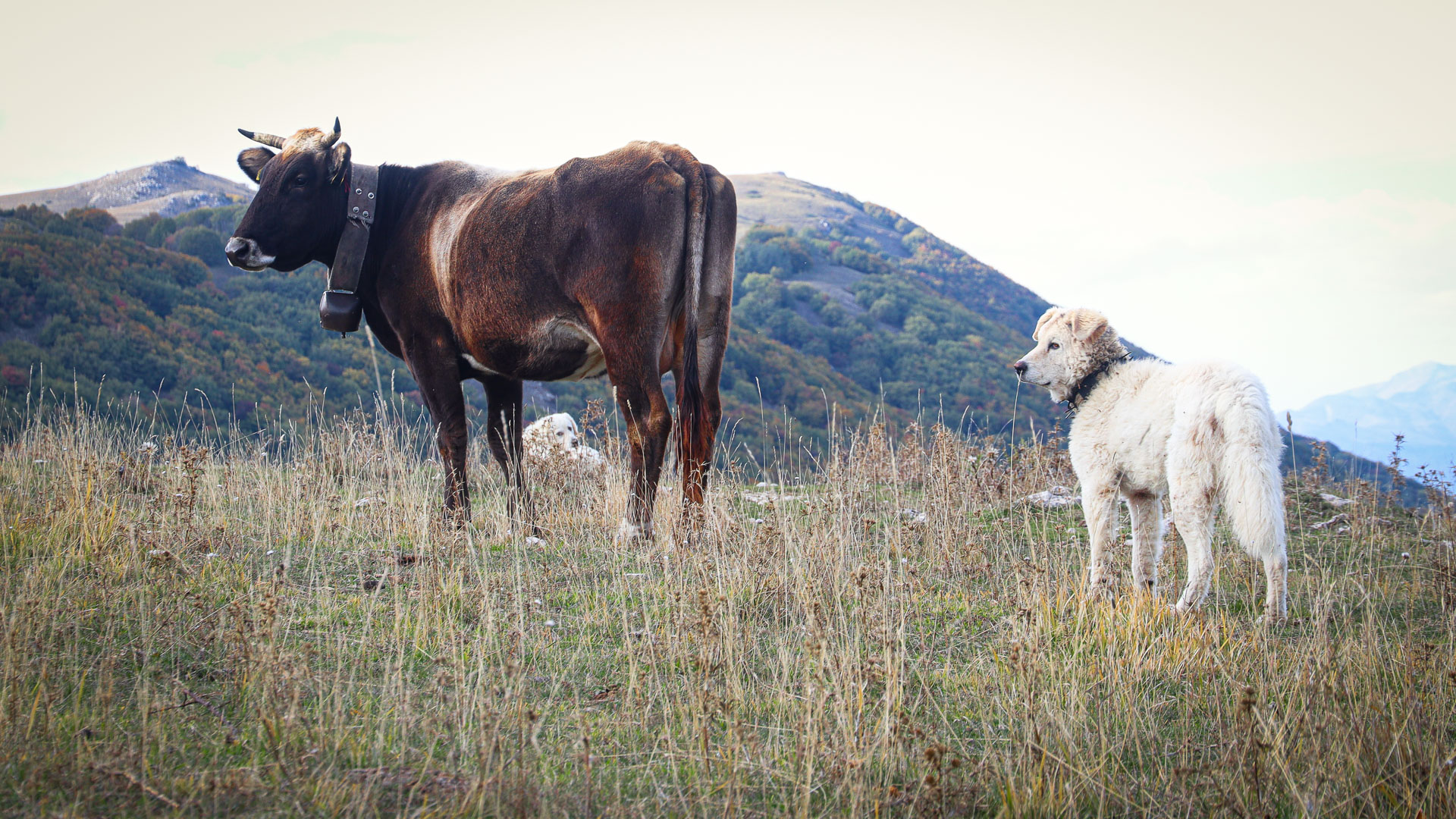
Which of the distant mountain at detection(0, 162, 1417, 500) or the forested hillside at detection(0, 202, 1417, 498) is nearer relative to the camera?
the forested hillside at detection(0, 202, 1417, 498)

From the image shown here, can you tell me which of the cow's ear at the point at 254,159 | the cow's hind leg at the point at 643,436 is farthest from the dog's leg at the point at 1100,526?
the cow's ear at the point at 254,159

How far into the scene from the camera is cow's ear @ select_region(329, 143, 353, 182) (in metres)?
6.21

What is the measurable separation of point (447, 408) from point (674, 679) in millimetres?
3397

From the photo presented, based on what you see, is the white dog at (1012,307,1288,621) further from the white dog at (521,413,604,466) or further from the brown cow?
the white dog at (521,413,604,466)

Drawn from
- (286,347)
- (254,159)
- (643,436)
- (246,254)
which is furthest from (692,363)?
(286,347)

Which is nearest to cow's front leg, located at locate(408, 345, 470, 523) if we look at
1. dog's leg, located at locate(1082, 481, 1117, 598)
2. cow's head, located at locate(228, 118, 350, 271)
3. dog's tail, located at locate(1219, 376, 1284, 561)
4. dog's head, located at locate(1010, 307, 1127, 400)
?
cow's head, located at locate(228, 118, 350, 271)

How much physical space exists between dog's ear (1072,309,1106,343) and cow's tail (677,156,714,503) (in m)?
2.53

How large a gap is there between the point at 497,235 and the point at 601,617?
→ 284 cm

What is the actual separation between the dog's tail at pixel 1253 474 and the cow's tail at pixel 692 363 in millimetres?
3066

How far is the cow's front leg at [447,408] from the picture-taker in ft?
19.9

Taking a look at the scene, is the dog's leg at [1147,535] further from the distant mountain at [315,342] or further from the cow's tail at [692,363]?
the cow's tail at [692,363]

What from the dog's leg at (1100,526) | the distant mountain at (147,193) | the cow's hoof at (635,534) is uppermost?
the distant mountain at (147,193)

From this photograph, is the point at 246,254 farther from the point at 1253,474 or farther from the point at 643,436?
the point at 1253,474

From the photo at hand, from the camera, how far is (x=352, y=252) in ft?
20.1
